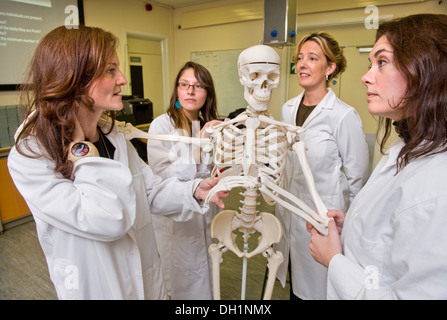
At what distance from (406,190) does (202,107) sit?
4.06 ft

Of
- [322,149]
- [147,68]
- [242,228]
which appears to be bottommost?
[242,228]

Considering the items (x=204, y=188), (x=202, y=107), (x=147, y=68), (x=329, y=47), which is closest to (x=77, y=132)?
(x=204, y=188)

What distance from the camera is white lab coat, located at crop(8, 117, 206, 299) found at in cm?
78

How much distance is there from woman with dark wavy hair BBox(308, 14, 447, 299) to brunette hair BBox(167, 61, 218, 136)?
0.96 metres

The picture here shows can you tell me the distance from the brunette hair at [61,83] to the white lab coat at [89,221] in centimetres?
4

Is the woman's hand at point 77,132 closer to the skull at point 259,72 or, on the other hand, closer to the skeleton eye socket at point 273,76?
the skull at point 259,72

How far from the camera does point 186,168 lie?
1.50 meters

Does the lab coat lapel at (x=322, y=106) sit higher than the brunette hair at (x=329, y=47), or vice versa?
the brunette hair at (x=329, y=47)

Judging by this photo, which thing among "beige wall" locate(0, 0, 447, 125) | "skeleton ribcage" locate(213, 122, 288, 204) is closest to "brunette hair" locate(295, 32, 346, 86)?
"skeleton ribcage" locate(213, 122, 288, 204)

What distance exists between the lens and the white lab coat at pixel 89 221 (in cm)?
78

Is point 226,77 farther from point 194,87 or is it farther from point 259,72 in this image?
point 259,72

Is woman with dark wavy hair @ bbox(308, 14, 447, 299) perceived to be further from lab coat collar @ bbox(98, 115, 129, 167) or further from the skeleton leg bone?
lab coat collar @ bbox(98, 115, 129, 167)

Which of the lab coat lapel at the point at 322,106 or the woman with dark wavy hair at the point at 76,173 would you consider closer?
the woman with dark wavy hair at the point at 76,173

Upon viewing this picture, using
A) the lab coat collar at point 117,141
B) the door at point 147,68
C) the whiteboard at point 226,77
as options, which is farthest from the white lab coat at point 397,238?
the door at point 147,68
